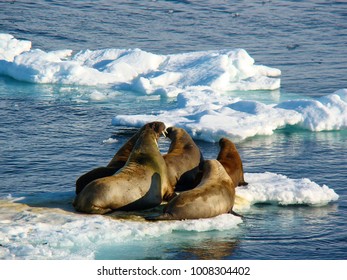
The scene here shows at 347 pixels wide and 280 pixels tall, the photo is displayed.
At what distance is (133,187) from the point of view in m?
10.8

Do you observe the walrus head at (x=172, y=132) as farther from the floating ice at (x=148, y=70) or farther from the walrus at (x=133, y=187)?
the floating ice at (x=148, y=70)

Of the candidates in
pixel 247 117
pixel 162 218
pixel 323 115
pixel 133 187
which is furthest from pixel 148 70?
pixel 162 218

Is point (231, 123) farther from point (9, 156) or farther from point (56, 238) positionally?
point (56, 238)

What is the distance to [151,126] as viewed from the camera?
1234 cm

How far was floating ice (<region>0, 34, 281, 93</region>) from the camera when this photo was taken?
811 inches

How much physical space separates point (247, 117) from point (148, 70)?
5.69 metres

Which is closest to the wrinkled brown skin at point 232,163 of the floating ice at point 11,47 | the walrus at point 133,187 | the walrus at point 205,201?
the walrus at point 205,201

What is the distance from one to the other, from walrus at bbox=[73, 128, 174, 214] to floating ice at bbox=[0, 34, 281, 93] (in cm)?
877

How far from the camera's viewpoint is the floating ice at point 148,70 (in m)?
20.6

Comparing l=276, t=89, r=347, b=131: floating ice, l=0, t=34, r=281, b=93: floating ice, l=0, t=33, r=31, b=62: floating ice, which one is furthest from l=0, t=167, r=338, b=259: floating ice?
l=0, t=33, r=31, b=62: floating ice

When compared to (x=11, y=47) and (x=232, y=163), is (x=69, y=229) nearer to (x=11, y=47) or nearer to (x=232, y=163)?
(x=232, y=163)

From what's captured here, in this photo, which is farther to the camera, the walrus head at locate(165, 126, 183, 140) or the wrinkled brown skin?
the walrus head at locate(165, 126, 183, 140)

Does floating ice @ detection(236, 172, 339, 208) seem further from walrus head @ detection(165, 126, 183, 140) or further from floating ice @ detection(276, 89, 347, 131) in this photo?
floating ice @ detection(276, 89, 347, 131)

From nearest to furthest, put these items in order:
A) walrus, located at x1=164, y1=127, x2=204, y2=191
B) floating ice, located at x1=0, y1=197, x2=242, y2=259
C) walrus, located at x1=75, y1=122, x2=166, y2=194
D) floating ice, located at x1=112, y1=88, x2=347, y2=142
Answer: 1. floating ice, located at x1=0, y1=197, x2=242, y2=259
2. walrus, located at x1=75, y1=122, x2=166, y2=194
3. walrus, located at x1=164, y1=127, x2=204, y2=191
4. floating ice, located at x1=112, y1=88, x2=347, y2=142
